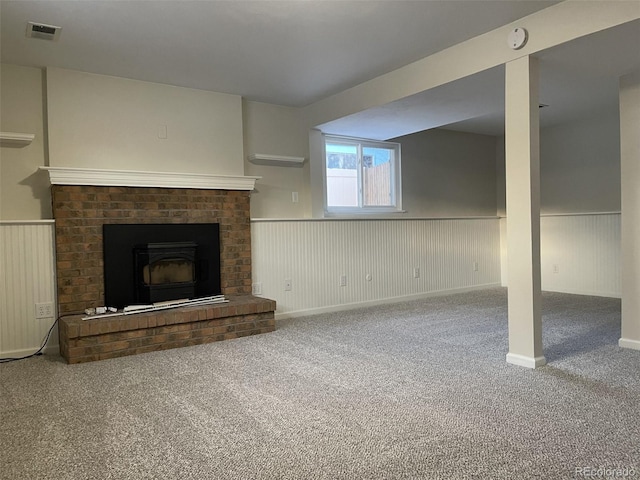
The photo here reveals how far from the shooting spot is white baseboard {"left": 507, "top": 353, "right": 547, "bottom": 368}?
2936 mm

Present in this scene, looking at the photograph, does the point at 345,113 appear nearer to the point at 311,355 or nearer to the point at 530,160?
the point at 530,160

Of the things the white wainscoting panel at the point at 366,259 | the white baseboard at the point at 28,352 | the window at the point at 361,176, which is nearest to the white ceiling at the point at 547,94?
the window at the point at 361,176

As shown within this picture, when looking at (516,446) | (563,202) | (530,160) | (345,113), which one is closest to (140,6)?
(345,113)

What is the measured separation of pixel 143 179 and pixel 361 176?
9.43ft

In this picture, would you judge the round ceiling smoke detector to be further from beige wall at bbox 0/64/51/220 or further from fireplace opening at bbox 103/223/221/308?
beige wall at bbox 0/64/51/220

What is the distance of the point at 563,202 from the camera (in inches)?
254

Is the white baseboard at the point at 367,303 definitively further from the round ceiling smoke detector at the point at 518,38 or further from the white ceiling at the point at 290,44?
the round ceiling smoke detector at the point at 518,38

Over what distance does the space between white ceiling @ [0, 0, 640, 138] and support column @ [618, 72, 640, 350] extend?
0.23 metres

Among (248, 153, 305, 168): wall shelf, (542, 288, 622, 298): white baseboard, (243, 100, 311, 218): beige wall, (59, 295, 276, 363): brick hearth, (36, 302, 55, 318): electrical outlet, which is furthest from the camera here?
(542, 288, 622, 298): white baseboard

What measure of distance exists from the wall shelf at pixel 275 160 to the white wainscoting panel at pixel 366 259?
2.36ft

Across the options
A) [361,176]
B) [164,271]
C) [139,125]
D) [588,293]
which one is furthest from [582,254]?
[139,125]

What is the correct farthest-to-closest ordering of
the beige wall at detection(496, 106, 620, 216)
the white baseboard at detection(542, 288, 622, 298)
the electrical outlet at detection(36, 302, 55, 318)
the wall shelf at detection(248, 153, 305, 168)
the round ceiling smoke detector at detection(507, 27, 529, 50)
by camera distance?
the beige wall at detection(496, 106, 620, 216), the white baseboard at detection(542, 288, 622, 298), the wall shelf at detection(248, 153, 305, 168), the electrical outlet at detection(36, 302, 55, 318), the round ceiling smoke detector at detection(507, 27, 529, 50)

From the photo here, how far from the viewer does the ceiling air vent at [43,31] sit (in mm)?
3025

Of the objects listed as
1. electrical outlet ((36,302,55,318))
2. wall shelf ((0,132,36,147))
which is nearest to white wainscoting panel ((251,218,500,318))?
electrical outlet ((36,302,55,318))
